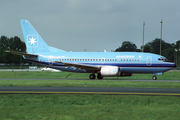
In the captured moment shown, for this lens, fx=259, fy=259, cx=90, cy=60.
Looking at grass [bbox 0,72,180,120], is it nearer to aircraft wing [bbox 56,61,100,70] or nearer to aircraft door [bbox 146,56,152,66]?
aircraft wing [bbox 56,61,100,70]

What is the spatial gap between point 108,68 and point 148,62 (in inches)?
236

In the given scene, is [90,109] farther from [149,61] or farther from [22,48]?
[22,48]

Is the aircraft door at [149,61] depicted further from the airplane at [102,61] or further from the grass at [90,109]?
the grass at [90,109]

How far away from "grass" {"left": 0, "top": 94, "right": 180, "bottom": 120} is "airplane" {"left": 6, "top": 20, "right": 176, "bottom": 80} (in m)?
22.4

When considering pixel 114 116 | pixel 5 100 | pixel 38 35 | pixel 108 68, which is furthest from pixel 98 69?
pixel 114 116

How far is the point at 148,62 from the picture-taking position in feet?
125

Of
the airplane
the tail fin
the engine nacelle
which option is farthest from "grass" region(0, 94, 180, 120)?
the tail fin

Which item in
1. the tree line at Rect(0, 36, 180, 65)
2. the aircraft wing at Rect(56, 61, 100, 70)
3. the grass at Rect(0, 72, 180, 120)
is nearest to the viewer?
the grass at Rect(0, 72, 180, 120)

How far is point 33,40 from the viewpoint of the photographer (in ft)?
142

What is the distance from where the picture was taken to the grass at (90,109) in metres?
11.3

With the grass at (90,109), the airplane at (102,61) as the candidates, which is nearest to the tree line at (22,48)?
the airplane at (102,61)

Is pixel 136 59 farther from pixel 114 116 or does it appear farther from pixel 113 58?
pixel 114 116

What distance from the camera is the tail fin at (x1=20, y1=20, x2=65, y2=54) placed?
43094mm

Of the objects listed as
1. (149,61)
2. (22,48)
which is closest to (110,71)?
(149,61)
